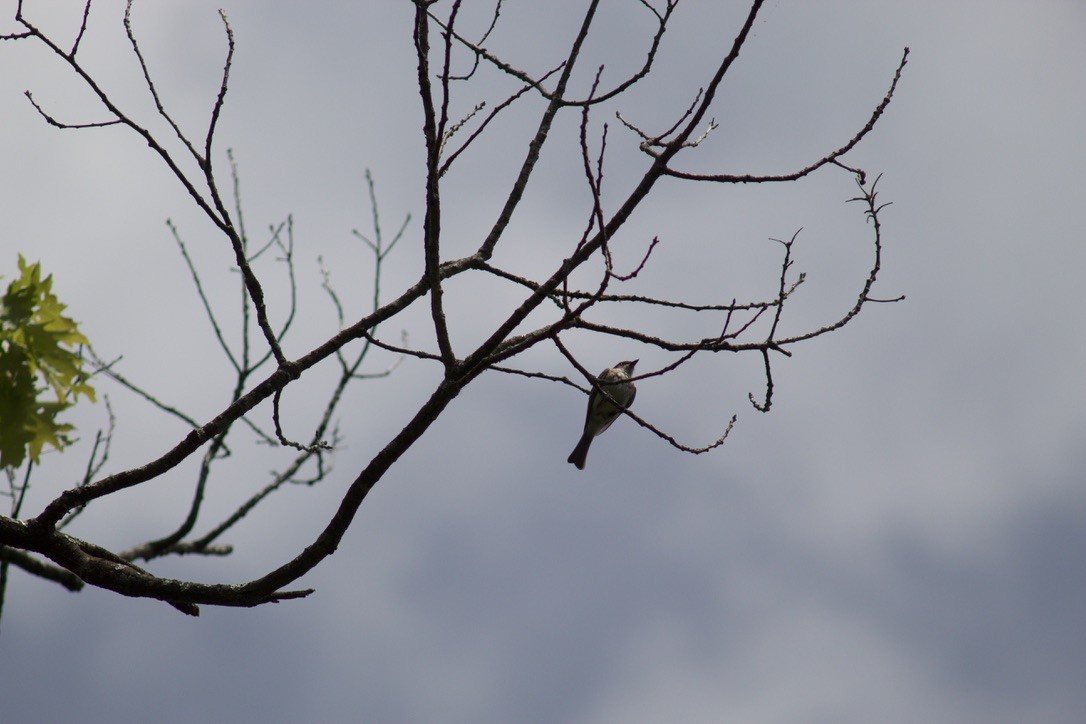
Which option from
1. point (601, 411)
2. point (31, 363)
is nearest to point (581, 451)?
point (601, 411)

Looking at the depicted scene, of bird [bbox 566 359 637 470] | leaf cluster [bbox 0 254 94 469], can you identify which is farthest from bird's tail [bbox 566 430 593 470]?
leaf cluster [bbox 0 254 94 469]

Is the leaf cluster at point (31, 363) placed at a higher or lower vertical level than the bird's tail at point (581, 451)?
lower

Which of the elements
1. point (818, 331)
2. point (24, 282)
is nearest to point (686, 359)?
point (818, 331)

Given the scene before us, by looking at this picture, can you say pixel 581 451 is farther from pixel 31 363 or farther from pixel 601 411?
pixel 31 363

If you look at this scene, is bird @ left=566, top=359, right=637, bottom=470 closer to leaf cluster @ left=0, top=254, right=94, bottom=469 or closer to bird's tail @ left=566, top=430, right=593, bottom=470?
bird's tail @ left=566, top=430, right=593, bottom=470

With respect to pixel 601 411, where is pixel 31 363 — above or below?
below

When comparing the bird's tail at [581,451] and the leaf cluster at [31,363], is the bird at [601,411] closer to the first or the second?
the bird's tail at [581,451]

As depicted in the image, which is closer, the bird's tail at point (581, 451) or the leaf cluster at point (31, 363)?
the leaf cluster at point (31, 363)

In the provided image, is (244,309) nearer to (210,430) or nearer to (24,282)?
(210,430)

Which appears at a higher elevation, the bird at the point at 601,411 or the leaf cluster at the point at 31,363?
the bird at the point at 601,411

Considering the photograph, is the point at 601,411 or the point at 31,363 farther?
the point at 601,411

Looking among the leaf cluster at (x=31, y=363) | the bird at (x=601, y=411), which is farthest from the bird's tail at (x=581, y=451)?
the leaf cluster at (x=31, y=363)

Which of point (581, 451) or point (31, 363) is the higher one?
point (581, 451)

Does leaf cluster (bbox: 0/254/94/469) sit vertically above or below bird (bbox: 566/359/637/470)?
below
